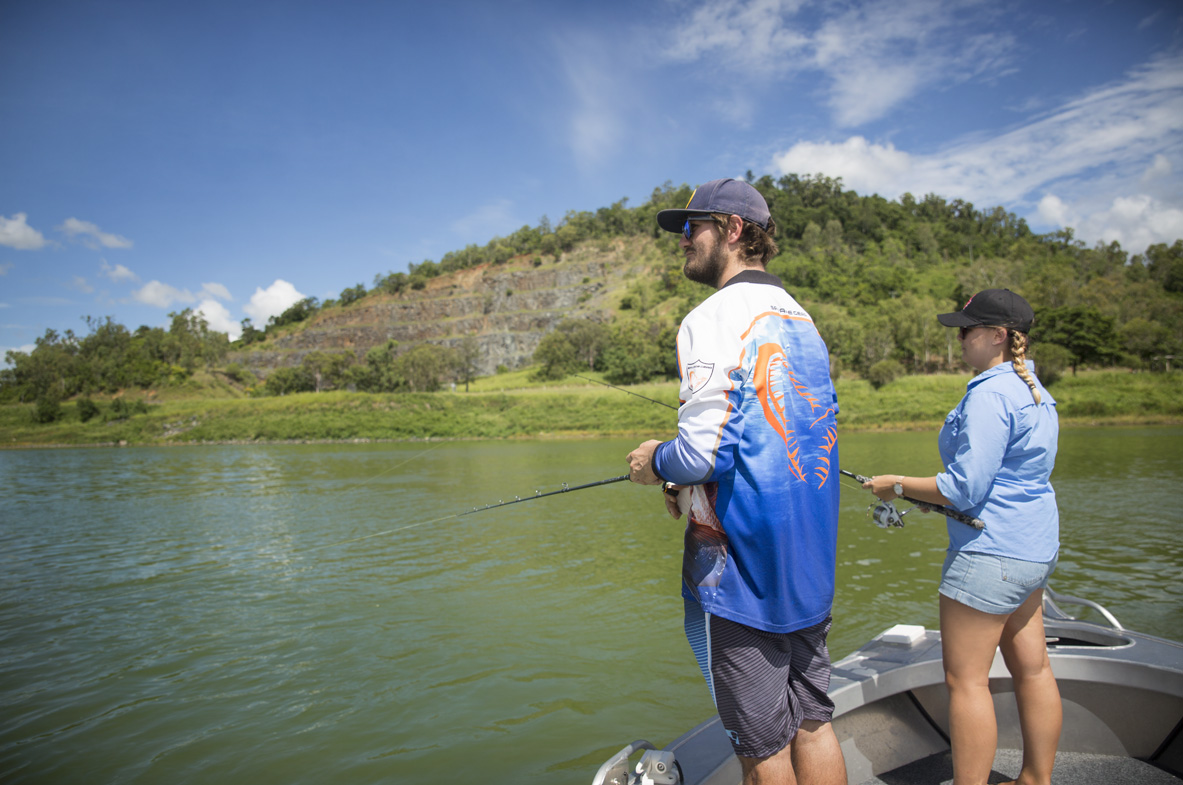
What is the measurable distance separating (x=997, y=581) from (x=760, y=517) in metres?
1.17

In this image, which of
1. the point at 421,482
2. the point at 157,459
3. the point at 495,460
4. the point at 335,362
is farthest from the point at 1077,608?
the point at 335,362

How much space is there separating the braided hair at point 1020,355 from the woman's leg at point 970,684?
92cm

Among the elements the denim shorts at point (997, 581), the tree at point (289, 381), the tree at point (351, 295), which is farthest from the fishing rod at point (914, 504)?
the tree at point (351, 295)

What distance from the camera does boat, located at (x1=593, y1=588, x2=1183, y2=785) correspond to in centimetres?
282

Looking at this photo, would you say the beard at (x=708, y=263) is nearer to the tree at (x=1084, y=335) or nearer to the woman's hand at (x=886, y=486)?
the woman's hand at (x=886, y=486)

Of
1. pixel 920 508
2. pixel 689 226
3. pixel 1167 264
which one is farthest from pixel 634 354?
pixel 1167 264

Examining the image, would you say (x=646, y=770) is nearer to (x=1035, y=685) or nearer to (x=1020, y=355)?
(x=1035, y=685)

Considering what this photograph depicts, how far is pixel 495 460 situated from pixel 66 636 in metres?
23.3

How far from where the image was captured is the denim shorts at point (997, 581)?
2.28 metres

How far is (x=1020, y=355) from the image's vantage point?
2.51 m

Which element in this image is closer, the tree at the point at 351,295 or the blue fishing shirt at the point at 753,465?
the blue fishing shirt at the point at 753,465

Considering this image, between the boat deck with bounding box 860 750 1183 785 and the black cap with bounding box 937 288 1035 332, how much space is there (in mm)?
2109

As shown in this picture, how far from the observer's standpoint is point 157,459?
36344 millimetres

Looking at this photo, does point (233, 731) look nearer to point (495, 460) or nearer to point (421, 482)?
point (421, 482)
